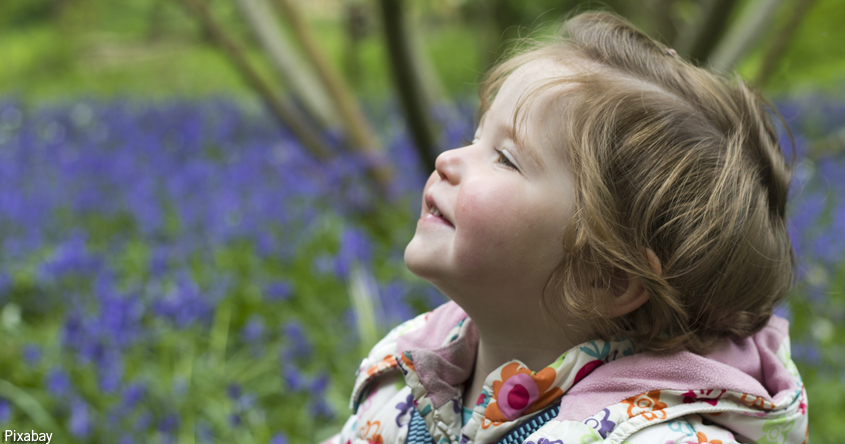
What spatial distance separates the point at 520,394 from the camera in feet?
2.93

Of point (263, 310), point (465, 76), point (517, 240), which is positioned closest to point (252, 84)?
point (263, 310)

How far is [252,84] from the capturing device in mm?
3781

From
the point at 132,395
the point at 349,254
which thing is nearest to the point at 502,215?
the point at 132,395

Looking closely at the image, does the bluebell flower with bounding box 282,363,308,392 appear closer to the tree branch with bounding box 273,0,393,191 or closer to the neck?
the neck

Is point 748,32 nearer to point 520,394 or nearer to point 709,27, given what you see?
point 709,27

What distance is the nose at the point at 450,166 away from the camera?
919mm

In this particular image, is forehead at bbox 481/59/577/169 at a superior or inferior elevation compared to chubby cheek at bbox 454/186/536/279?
superior

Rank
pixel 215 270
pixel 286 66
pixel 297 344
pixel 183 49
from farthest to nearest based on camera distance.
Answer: pixel 183 49 → pixel 286 66 → pixel 215 270 → pixel 297 344

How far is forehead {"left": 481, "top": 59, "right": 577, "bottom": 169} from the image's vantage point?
0.89 m

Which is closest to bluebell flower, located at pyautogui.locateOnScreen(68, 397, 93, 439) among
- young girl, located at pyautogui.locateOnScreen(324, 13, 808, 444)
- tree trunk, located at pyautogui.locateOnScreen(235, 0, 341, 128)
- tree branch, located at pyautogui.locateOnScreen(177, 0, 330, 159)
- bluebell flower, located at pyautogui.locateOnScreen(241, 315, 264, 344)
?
bluebell flower, located at pyautogui.locateOnScreen(241, 315, 264, 344)

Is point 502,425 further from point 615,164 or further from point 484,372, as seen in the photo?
point 615,164

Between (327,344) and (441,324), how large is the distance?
60.7 inches

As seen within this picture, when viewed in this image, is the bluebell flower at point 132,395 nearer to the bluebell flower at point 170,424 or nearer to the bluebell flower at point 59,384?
the bluebell flower at point 170,424

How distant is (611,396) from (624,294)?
141 mm
